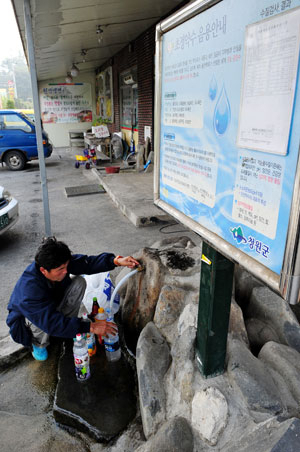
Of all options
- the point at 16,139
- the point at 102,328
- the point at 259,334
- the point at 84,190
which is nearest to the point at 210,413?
the point at 259,334

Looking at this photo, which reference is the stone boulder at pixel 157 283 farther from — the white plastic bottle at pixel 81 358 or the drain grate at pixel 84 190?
the drain grate at pixel 84 190

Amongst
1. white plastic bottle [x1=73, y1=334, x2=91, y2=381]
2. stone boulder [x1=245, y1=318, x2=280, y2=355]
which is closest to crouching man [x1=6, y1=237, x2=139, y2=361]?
white plastic bottle [x1=73, y1=334, x2=91, y2=381]

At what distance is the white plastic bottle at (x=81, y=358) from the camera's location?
2.64 metres

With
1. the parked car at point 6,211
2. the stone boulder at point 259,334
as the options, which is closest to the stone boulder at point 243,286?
the stone boulder at point 259,334

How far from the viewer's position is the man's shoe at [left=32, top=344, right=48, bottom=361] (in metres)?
2.99

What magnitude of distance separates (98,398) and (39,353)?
2.33 feet

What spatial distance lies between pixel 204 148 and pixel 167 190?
0.52 metres

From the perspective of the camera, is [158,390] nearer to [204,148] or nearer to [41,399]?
[41,399]

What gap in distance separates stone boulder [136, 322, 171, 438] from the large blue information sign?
1204mm

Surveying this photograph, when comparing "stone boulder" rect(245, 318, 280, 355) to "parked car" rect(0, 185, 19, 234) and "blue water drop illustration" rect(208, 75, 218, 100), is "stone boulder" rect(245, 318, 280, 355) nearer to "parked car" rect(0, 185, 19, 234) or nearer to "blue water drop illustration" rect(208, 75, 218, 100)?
"blue water drop illustration" rect(208, 75, 218, 100)

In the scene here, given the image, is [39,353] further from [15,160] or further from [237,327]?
[15,160]

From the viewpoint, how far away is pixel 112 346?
291cm

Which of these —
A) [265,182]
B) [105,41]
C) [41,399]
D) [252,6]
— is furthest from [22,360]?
[105,41]

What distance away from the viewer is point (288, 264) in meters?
1.17
